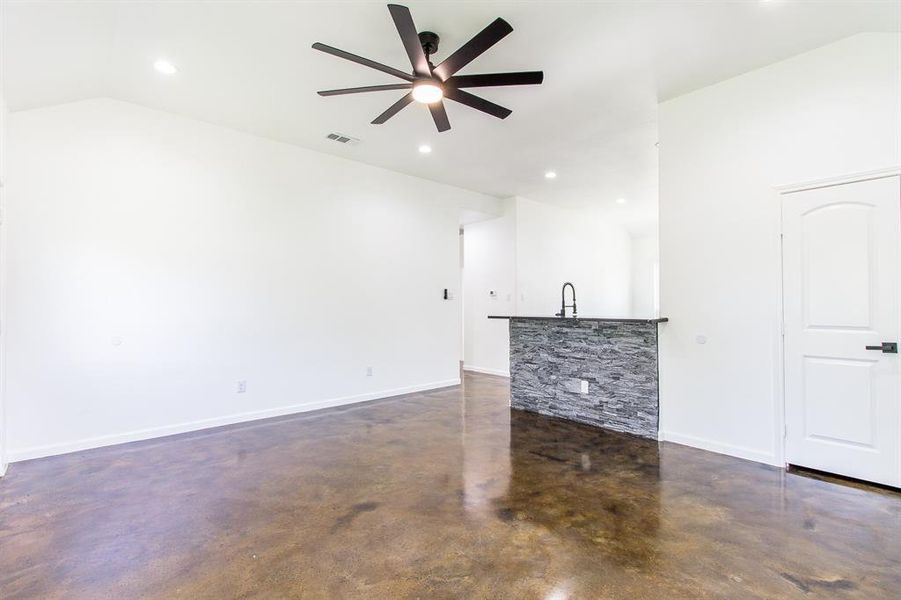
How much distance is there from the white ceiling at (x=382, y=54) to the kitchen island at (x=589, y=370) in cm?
211

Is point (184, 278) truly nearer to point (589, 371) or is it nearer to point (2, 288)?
point (2, 288)

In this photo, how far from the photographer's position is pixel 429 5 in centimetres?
256

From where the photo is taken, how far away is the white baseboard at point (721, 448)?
332cm

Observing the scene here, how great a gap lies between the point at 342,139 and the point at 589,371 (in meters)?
3.75

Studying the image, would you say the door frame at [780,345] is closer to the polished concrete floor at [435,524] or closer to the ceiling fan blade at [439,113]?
the polished concrete floor at [435,524]

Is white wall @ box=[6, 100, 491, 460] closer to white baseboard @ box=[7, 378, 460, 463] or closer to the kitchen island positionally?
white baseboard @ box=[7, 378, 460, 463]

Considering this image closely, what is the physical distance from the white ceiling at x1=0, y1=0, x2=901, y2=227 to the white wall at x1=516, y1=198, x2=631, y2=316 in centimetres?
282

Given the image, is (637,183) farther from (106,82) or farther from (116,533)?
(116,533)

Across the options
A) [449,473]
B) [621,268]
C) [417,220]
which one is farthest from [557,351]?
[621,268]

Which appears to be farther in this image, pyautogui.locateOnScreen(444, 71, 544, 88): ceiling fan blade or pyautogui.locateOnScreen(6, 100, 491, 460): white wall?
pyautogui.locateOnScreen(6, 100, 491, 460): white wall

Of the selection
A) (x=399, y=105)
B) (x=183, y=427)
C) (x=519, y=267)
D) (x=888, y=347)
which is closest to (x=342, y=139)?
(x=399, y=105)

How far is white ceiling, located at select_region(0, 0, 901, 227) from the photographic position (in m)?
2.62

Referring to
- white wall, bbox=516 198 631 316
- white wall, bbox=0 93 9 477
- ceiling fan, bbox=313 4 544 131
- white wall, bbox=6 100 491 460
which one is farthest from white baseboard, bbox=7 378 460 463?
ceiling fan, bbox=313 4 544 131

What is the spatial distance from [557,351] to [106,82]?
4916 millimetres
